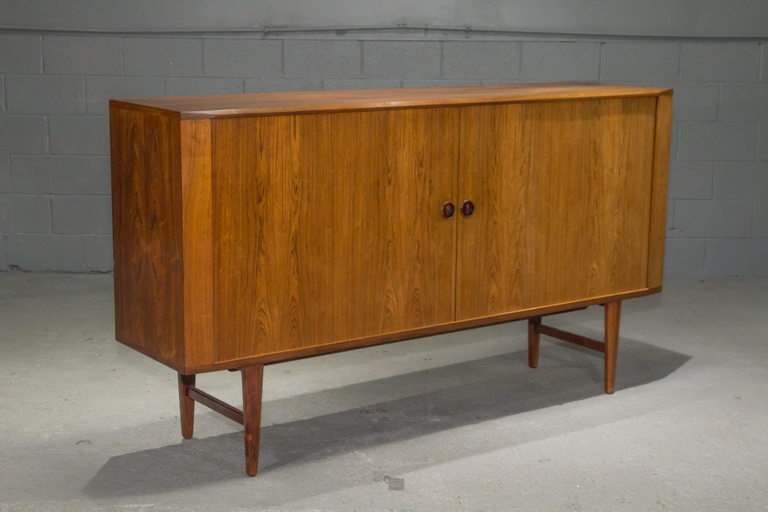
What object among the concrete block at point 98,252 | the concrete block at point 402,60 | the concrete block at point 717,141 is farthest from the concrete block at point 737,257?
the concrete block at point 98,252

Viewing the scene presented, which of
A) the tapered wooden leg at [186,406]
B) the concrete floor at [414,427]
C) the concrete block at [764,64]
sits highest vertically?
the concrete block at [764,64]

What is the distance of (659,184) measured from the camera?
11.9ft

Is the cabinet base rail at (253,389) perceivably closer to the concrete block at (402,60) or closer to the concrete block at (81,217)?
the concrete block at (402,60)

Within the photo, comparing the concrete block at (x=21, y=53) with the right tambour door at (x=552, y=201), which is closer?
the right tambour door at (x=552, y=201)

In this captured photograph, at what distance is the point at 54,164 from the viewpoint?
5.30 meters

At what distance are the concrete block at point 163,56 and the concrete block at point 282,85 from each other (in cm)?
25

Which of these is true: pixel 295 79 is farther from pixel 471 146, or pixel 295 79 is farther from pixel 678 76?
pixel 471 146

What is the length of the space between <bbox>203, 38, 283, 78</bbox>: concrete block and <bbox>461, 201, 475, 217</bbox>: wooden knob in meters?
2.27

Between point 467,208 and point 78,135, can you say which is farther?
point 78,135

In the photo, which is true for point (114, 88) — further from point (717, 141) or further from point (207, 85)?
point (717, 141)

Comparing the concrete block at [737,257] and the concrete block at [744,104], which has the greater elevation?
the concrete block at [744,104]

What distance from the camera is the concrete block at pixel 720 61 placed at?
5.24 meters

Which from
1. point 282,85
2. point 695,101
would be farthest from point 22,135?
point 695,101

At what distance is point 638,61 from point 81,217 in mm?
2804
